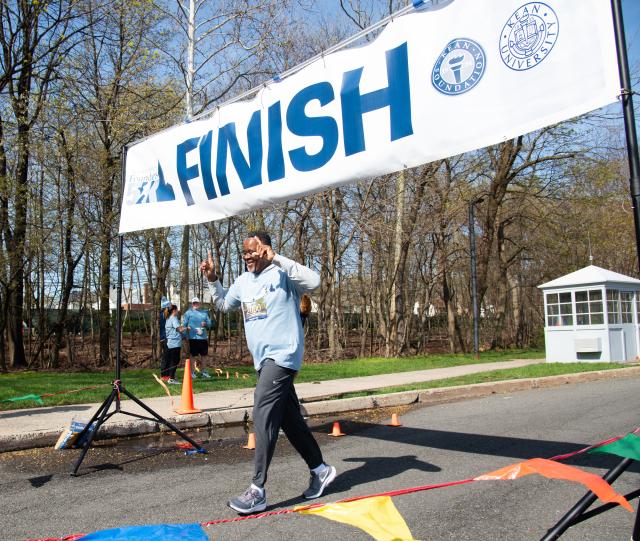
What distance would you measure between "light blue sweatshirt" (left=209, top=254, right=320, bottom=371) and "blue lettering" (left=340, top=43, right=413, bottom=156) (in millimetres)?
1093

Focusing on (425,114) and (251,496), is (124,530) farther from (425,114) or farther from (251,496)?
A: (425,114)

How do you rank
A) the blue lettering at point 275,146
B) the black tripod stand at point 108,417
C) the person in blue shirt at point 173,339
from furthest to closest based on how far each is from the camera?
1. the person in blue shirt at point 173,339
2. the black tripod stand at point 108,417
3. the blue lettering at point 275,146

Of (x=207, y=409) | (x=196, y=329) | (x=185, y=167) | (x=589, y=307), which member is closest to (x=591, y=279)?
(x=589, y=307)

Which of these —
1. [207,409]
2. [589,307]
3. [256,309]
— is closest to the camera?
[256,309]

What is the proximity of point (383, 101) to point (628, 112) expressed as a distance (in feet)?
6.29

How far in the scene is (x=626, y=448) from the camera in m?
3.04

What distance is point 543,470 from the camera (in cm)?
301

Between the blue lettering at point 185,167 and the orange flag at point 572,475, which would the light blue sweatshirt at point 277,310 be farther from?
the blue lettering at point 185,167

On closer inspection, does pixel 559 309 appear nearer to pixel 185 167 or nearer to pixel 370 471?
pixel 370 471

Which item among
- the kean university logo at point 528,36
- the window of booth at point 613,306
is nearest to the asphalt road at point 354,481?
the kean university logo at point 528,36

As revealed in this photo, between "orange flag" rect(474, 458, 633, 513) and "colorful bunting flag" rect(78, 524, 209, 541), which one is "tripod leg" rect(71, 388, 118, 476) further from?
"orange flag" rect(474, 458, 633, 513)

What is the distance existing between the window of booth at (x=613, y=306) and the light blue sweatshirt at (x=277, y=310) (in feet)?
53.2

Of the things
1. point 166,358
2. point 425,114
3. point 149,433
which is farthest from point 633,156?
point 166,358

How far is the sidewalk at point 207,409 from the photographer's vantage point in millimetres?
7387
